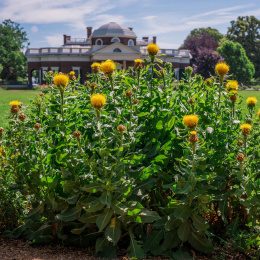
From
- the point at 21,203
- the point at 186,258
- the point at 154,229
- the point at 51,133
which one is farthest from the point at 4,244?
the point at 186,258

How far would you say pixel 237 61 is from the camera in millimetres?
58094

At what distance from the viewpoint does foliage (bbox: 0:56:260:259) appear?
3.01 m

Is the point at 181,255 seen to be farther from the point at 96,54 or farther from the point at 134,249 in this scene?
the point at 96,54

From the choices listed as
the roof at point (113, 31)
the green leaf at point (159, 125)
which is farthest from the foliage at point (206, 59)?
the green leaf at point (159, 125)

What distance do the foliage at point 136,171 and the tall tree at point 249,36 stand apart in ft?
224

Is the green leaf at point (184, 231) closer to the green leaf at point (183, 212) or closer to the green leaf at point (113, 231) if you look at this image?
the green leaf at point (183, 212)

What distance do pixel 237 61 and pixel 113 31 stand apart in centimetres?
1883

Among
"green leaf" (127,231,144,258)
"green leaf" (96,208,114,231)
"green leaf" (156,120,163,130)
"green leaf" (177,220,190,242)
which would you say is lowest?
"green leaf" (127,231,144,258)

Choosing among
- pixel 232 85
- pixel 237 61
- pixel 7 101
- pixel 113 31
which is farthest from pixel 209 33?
pixel 232 85

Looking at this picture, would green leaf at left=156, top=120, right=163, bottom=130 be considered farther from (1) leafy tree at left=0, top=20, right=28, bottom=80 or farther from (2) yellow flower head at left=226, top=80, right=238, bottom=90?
(1) leafy tree at left=0, top=20, right=28, bottom=80

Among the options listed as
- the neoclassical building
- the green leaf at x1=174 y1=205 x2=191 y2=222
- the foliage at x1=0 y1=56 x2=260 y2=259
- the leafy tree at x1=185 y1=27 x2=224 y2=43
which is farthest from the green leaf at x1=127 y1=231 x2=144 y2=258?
the leafy tree at x1=185 y1=27 x2=224 y2=43

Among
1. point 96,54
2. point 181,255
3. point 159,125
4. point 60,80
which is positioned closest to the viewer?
point 60,80

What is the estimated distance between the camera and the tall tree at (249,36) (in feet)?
224

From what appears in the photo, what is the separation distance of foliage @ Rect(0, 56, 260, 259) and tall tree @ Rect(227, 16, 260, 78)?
6826 cm
